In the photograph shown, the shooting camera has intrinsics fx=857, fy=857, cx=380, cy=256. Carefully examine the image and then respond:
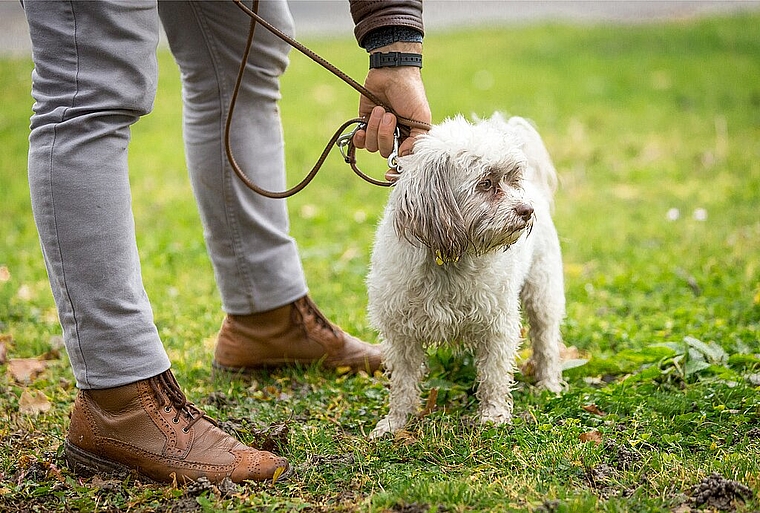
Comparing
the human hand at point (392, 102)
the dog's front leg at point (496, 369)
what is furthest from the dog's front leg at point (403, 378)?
the human hand at point (392, 102)

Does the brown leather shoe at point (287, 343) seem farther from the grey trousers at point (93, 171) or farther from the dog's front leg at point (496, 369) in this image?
the grey trousers at point (93, 171)

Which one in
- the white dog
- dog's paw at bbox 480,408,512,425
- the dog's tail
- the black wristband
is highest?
the black wristband

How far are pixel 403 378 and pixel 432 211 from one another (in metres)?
0.72

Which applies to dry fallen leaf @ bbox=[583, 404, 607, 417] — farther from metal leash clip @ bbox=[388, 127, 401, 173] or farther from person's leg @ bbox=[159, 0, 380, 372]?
metal leash clip @ bbox=[388, 127, 401, 173]

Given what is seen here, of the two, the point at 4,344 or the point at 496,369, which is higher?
the point at 496,369

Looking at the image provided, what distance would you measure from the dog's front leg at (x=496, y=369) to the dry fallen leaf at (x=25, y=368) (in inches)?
73.3

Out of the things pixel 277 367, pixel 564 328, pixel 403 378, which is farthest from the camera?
pixel 564 328

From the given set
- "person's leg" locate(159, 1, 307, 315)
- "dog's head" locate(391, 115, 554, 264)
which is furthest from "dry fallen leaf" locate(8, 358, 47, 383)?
"dog's head" locate(391, 115, 554, 264)

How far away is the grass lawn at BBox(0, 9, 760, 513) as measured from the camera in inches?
98.6

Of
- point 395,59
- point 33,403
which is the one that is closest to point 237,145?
point 395,59

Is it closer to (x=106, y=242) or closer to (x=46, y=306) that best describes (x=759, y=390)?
(x=106, y=242)

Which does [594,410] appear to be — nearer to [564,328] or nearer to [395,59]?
[564,328]

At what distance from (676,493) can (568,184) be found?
4.09 meters

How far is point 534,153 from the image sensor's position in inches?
141
